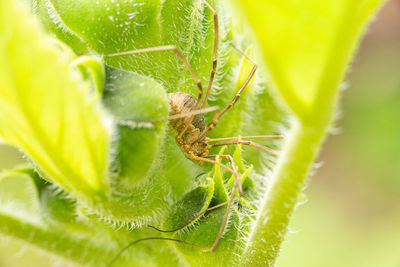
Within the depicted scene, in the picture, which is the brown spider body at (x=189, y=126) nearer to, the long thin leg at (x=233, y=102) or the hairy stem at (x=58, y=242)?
the long thin leg at (x=233, y=102)

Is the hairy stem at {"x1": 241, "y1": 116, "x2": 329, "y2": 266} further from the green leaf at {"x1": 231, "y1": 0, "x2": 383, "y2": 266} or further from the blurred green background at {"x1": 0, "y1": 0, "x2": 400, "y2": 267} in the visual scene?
the blurred green background at {"x1": 0, "y1": 0, "x2": 400, "y2": 267}

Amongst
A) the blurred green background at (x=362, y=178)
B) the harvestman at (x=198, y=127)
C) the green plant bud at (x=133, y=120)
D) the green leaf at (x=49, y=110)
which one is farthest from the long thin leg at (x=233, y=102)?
the blurred green background at (x=362, y=178)

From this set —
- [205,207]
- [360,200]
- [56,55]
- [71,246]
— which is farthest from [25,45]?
[360,200]

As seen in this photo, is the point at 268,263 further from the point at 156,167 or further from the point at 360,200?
the point at 360,200

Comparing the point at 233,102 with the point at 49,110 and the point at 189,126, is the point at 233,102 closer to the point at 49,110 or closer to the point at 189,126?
the point at 189,126

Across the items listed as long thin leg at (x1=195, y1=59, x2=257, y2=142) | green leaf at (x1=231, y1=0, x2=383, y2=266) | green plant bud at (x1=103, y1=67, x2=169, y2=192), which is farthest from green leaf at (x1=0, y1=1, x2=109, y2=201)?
long thin leg at (x1=195, y1=59, x2=257, y2=142)
